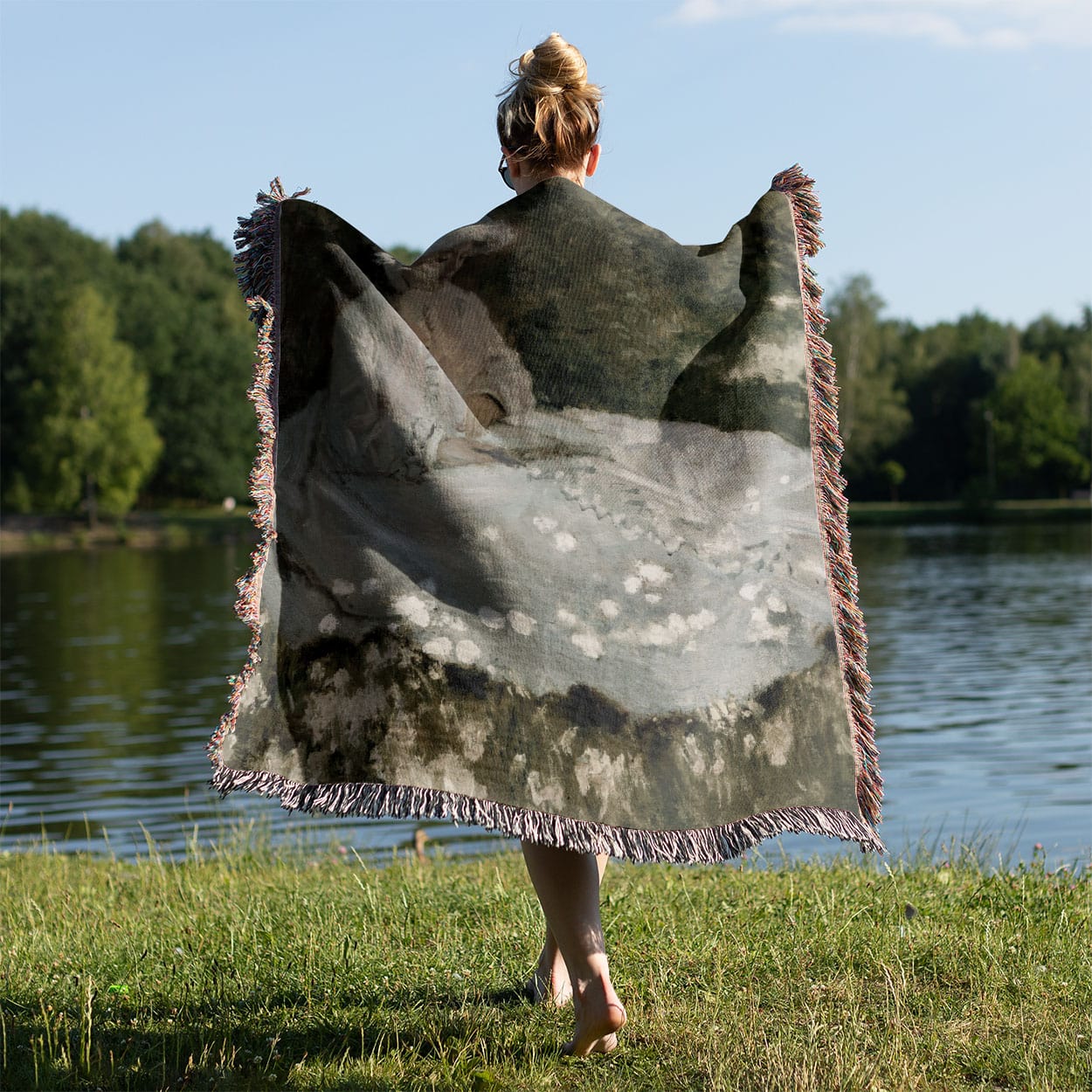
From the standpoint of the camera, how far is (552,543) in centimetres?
310

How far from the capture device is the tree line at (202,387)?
51.6 meters

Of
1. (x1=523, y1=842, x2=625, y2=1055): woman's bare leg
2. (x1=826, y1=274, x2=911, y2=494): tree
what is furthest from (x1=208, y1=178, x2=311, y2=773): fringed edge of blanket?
(x1=826, y1=274, x2=911, y2=494): tree

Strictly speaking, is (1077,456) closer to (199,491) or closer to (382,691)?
(199,491)

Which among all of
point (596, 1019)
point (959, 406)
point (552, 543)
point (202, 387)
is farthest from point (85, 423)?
point (596, 1019)

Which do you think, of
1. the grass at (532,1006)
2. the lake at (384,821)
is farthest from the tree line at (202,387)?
the grass at (532,1006)

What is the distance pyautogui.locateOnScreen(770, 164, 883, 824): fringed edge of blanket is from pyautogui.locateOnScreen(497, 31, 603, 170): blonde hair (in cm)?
58

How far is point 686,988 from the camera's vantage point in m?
3.38

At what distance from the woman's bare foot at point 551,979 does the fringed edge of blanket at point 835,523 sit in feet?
2.72

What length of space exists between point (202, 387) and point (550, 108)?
57390 millimetres

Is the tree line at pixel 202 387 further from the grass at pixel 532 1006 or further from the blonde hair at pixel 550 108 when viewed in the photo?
the blonde hair at pixel 550 108

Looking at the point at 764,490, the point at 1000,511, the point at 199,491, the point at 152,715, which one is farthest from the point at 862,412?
the point at 764,490

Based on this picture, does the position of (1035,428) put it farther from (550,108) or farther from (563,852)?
(563,852)

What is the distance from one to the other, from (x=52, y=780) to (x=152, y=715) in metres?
3.07

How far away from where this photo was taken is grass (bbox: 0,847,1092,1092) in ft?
9.47
